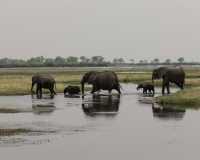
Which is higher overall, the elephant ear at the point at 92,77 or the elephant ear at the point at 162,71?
the elephant ear at the point at 162,71

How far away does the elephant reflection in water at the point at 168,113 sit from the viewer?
27866 mm

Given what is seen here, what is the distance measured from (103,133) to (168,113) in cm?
806

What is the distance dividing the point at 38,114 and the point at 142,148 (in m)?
11.8

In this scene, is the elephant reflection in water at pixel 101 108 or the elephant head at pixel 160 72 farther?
the elephant head at pixel 160 72

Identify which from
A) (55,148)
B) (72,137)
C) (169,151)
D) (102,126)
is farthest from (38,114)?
(169,151)

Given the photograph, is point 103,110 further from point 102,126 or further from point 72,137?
point 72,137

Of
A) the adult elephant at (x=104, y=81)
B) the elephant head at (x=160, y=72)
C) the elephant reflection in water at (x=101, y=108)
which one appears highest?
the elephant head at (x=160, y=72)

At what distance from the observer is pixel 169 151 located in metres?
18.2

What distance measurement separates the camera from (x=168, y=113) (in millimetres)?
29328

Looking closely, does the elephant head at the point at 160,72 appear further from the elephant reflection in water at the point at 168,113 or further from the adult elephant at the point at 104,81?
the elephant reflection in water at the point at 168,113

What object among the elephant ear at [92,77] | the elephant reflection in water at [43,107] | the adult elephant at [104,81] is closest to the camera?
the elephant reflection in water at [43,107]

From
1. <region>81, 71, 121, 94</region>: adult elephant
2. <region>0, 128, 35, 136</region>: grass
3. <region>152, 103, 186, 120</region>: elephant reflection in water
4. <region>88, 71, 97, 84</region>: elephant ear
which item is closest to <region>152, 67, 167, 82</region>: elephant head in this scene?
<region>81, 71, 121, 94</region>: adult elephant

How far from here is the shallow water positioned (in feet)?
58.9

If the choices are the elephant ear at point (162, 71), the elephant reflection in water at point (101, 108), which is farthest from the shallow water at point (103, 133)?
the elephant ear at point (162, 71)
